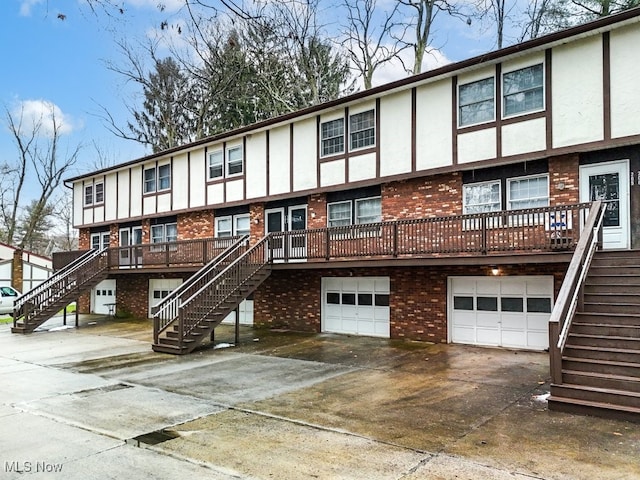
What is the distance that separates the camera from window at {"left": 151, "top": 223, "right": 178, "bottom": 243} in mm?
21108

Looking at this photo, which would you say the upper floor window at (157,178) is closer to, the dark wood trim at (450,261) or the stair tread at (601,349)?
the dark wood trim at (450,261)

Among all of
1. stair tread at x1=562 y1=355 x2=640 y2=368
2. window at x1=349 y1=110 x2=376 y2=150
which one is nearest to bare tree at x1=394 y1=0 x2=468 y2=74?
window at x1=349 y1=110 x2=376 y2=150

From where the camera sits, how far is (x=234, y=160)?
18.7 meters

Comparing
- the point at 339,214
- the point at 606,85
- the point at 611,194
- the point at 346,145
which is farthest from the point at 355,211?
the point at 606,85

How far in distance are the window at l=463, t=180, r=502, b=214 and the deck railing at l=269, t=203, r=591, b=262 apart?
824 mm

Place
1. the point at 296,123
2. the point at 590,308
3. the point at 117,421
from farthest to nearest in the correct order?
the point at 296,123 → the point at 590,308 → the point at 117,421

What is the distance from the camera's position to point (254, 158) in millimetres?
17938

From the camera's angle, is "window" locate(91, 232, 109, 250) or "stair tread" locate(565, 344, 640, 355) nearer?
"stair tread" locate(565, 344, 640, 355)

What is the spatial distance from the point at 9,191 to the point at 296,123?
121 feet

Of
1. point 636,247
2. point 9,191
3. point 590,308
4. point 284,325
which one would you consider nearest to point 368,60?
point 284,325

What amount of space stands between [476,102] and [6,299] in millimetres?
25268

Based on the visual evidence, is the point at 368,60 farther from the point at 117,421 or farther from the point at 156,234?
the point at 117,421

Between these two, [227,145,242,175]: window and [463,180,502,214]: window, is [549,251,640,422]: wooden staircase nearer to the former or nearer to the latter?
[463,180,502,214]: window
